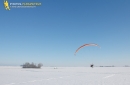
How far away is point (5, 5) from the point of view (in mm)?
18641

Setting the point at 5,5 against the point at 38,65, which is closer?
the point at 5,5

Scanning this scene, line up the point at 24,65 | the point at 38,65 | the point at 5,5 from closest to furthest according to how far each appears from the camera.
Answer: the point at 5,5
the point at 38,65
the point at 24,65

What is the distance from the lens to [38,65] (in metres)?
80.0

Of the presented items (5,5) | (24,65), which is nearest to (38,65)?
(24,65)

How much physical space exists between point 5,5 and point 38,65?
208 feet

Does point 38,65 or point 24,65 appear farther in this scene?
point 24,65

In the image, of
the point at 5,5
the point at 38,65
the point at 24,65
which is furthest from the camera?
the point at 24,65

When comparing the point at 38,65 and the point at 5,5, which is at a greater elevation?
the point at 5,5

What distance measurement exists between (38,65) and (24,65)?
9.69 meters

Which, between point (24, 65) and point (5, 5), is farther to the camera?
point (24, 65)

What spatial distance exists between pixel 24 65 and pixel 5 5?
70095 mm

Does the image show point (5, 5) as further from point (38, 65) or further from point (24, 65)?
point (24, 65)
